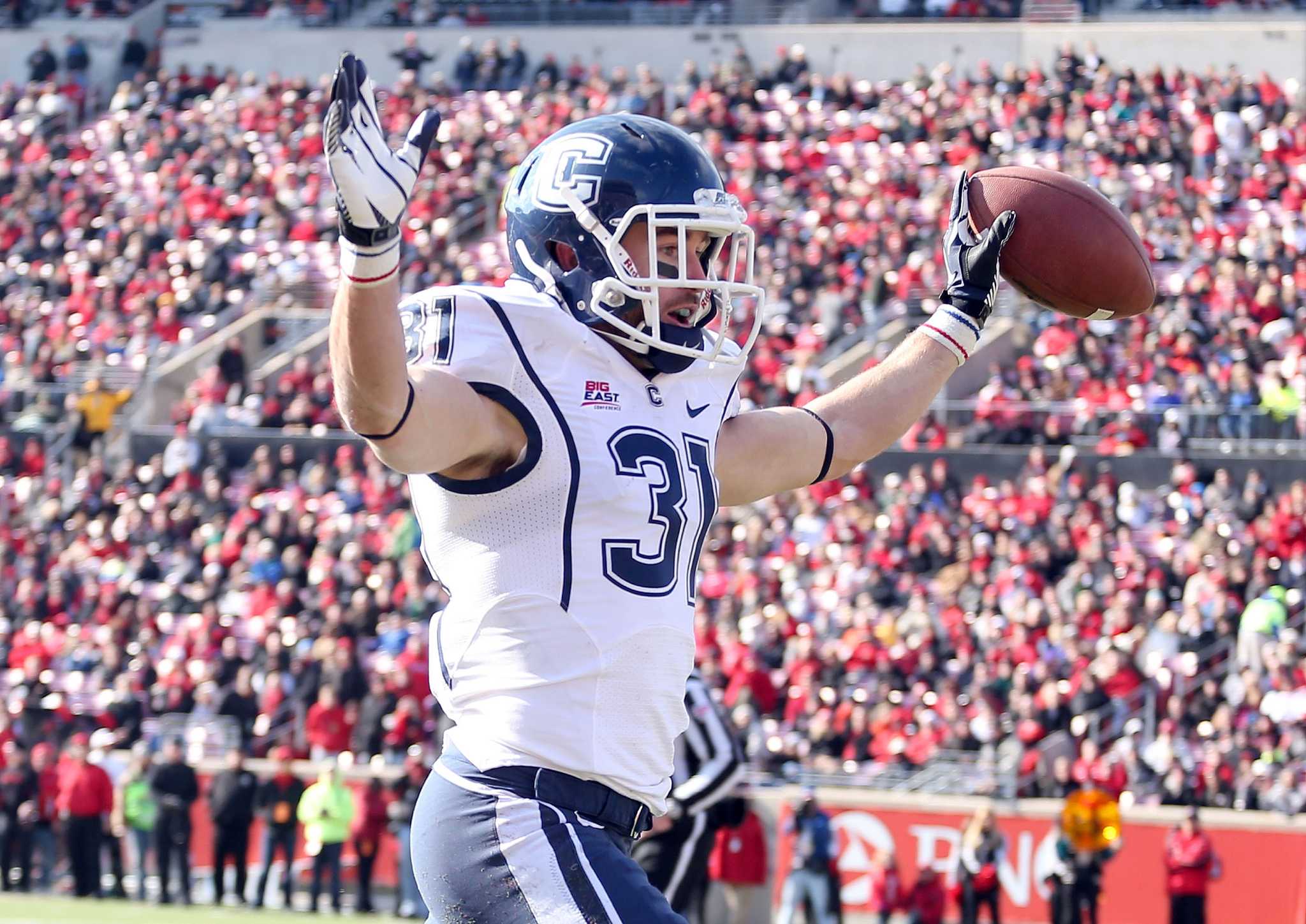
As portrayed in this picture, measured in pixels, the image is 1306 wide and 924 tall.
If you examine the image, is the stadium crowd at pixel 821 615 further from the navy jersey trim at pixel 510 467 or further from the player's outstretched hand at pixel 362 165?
the player's outstretched hand at pixel 362 165

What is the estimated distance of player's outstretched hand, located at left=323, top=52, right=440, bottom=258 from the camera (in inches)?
98.5

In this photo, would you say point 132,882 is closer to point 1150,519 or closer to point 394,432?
point 1150,519

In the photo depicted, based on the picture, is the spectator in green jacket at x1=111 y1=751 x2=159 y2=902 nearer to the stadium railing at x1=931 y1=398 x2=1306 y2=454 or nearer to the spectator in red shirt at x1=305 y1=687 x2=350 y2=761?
the spectator in red shirt at x1=305 y1=687 x2=350 y2=761

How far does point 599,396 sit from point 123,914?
9112 millimetres

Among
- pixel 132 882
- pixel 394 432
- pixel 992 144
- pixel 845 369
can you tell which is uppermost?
pixel 992 144

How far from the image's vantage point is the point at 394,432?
263 centimetres

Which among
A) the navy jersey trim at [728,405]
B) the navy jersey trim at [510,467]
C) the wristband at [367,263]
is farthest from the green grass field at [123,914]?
the wristband at [367,263]

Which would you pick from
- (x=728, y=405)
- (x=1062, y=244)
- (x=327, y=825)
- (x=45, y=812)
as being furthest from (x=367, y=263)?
(x=45, y=812)

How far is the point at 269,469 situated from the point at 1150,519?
680cm

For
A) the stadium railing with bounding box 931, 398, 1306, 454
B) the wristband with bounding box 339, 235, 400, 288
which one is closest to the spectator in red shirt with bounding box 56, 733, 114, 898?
the stadium railing with bounding box 931, 398, 1306, 454

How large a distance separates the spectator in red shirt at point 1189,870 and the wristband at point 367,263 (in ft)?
30.5

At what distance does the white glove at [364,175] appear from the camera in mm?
2504

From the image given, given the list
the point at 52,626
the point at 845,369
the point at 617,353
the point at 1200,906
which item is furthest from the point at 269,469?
the point at 617,353

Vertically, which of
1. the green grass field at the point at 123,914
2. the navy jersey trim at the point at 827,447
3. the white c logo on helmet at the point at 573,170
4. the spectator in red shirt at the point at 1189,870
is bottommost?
the green grass field at the point at 123,914
